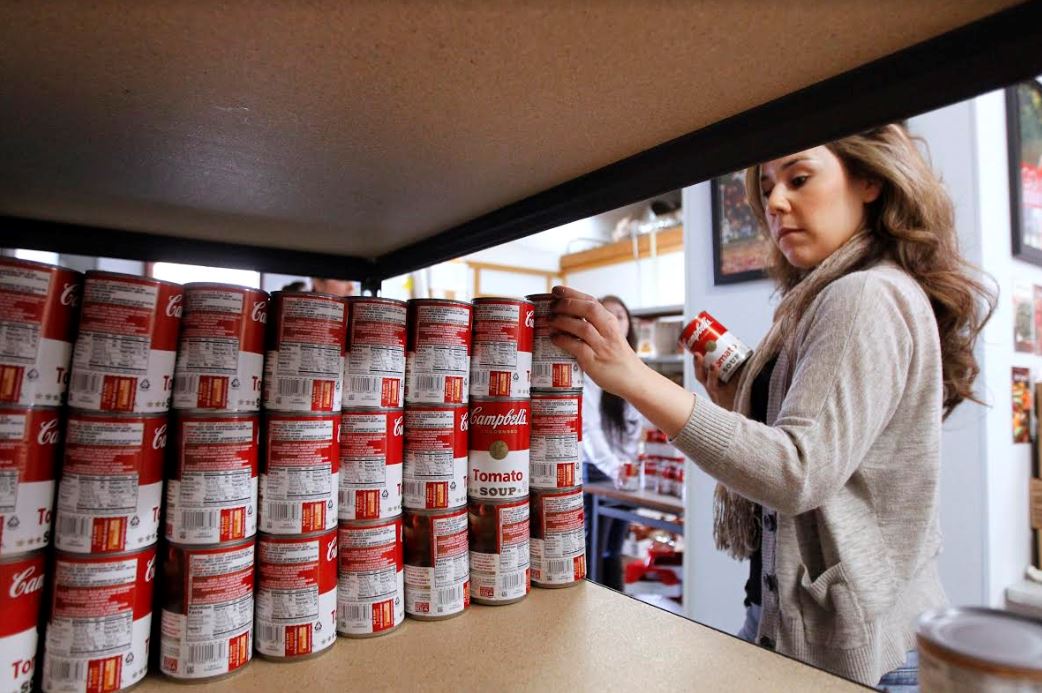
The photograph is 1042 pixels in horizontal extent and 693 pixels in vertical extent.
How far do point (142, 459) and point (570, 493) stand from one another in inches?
20.0

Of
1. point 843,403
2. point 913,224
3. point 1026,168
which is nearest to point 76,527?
point 843,403

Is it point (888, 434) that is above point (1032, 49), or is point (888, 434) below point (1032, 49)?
below

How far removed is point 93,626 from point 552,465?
0.52 m

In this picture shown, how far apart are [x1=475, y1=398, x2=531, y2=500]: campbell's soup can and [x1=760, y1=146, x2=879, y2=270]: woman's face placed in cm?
85

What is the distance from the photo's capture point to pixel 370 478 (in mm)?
687

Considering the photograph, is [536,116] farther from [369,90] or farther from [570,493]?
[570,493]

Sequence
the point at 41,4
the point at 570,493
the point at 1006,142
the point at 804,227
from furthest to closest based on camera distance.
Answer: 1. the point at 1006,142
2. the point at 804,227
3. the point at 570,493
4. the point at 41,4

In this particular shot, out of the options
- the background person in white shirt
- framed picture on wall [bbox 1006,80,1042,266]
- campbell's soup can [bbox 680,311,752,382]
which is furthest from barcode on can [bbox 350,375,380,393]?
the background person in white shirt

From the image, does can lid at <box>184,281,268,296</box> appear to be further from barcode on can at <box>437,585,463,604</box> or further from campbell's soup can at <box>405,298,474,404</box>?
barcode on can at <box>437,585,463,604</box>

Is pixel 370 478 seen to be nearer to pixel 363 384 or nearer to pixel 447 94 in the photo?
pixel 363 384

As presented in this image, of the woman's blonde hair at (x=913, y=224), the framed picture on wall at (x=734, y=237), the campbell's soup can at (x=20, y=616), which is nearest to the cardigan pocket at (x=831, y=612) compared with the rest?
the woman's blonde hair at (x=913, y=224)

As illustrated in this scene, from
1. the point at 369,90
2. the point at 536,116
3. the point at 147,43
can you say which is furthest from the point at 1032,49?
the point at 147,43

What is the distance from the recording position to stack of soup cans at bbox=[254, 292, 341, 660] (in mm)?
626

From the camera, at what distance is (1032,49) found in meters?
0.42
